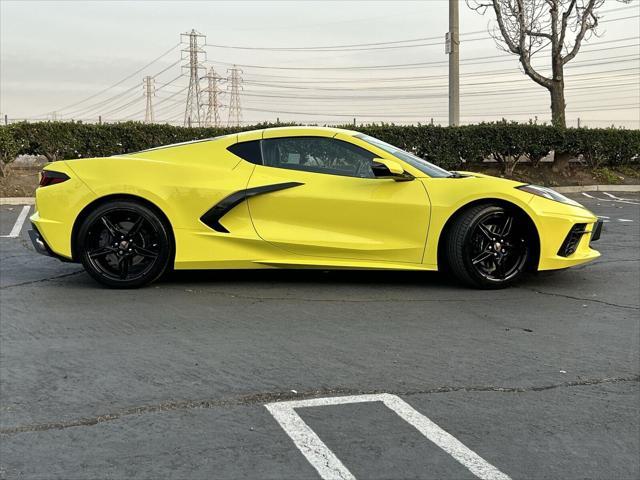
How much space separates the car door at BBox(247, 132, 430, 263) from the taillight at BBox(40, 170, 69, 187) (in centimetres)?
154

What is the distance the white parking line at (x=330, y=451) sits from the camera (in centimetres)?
230

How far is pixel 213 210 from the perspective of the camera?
507 cm

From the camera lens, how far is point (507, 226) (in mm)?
5117

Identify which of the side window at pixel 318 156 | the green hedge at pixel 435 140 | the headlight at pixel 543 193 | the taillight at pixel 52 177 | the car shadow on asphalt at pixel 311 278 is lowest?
the car shadow on asphalt at pixel 311 278

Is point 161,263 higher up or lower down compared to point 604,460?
higher up

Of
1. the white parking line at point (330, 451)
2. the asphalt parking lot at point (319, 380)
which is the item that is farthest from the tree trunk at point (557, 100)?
the white parking line at point (330, 451)

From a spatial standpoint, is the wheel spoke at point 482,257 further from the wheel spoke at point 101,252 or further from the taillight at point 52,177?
the taillight at point 52,177

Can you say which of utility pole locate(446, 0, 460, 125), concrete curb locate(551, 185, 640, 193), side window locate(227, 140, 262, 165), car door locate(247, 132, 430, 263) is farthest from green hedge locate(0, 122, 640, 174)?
car door locate(247, 132, 430, 263)

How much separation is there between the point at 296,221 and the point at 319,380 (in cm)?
214

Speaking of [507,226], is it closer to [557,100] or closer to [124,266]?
[124,266]

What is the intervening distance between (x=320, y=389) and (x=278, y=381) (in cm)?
23

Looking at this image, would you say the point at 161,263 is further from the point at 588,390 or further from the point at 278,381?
the point at 588,390

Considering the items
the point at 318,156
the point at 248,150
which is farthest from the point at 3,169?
the point at 318,156

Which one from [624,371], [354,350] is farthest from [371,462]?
[624,371]
